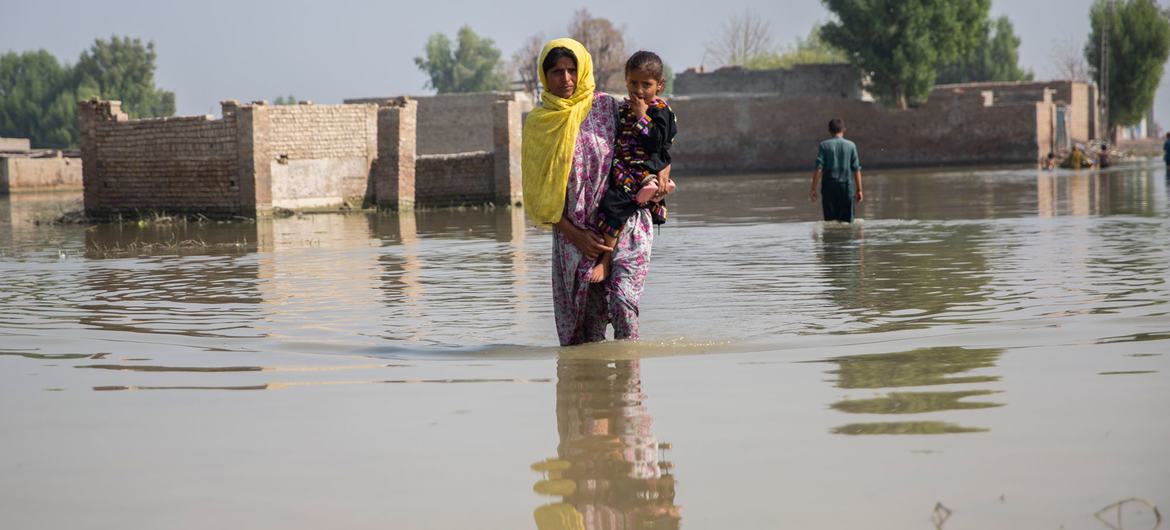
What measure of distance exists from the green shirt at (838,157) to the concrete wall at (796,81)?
35.1 meters

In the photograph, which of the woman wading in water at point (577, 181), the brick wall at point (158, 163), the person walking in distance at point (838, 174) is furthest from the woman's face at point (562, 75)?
the brick wall at point (158, 163)

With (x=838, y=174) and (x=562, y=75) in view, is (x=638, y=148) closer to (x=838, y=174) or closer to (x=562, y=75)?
(x=562, y=75)

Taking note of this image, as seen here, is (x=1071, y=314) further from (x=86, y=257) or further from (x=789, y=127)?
(x=789, y=127)

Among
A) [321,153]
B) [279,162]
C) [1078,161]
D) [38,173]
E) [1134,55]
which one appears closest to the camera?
[279,162]

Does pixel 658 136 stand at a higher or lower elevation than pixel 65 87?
lower

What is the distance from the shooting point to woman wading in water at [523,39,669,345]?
5445 mm

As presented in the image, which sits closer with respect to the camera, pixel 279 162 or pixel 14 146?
pixel 279 162

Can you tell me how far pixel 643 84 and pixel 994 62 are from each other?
81483mm

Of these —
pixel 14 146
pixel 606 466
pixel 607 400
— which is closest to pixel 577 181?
pixel 607 400

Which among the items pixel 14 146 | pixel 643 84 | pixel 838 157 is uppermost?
pixel 14 146

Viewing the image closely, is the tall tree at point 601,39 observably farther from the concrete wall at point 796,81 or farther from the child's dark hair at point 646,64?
the child's dark hair at point 646,64

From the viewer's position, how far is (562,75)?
541 centimetres

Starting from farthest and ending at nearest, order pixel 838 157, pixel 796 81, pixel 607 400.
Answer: pixel 796 81, pixel 838 157, pixel 607 400

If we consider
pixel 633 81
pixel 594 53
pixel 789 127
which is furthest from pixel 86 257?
pixel 594 53
